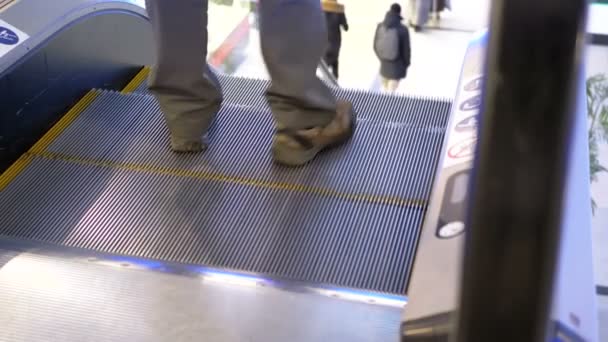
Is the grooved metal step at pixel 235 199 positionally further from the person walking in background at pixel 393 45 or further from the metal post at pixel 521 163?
the person walking in background at pixel 393 45

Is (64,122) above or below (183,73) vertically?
below

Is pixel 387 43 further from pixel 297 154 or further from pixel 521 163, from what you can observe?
pixel 521 163

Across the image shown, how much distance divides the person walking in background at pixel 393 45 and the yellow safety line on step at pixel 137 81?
11.3 ft

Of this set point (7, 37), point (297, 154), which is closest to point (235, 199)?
point (297, 154)

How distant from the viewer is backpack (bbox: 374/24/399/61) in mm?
6602

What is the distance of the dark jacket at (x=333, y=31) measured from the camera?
21.2ft

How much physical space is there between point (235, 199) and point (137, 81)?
131 cm

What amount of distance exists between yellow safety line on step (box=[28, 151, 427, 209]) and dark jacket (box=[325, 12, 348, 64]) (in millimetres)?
4137

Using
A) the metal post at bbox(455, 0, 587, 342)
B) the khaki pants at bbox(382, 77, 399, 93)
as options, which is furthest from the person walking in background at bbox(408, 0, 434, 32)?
the metal post at bbox(455, 0, 587, 342)

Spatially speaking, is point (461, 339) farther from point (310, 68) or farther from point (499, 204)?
point (310, 68)

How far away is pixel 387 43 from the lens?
667 cm

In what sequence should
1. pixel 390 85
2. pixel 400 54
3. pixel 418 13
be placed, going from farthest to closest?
pixel 418 13 < pixel 390 85 < pixel 400 54

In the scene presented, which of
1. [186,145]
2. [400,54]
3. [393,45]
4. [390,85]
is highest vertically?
[186,145]

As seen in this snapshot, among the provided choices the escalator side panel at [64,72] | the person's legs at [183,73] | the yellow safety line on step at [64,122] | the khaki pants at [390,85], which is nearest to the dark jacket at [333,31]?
the khaki pants at [390,85]
